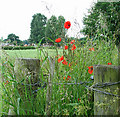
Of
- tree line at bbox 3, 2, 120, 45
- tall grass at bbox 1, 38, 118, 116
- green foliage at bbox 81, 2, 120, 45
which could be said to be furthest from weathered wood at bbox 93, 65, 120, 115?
green foliage at bbox 81, 2, 120, 45

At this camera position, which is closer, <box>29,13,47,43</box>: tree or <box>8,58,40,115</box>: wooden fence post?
<box>8,58,40,115</box>: wooden fence post

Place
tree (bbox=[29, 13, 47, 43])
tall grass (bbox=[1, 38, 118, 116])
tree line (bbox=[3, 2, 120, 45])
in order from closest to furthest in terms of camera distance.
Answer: tall grass (bbox=[1, 38, 118, 116])
tree line (bbox=[3, 2, 120, 45])
tree (bbox=[29, 13, 47, 43])

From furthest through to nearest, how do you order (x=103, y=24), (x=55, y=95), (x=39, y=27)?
1. (x=103, y=24)
2. (x=39, y=27)
3. (x=55, y=95)

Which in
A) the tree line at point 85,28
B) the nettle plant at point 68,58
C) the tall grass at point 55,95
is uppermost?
the tree line at point 85,28

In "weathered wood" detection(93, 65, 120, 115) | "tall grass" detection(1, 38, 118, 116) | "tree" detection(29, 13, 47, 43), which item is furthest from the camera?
"tree" detection(29, 13, 47, 43)

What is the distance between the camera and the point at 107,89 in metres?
1.38

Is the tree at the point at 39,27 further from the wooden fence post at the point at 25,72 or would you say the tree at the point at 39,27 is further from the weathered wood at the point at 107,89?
the weathered wood at the point at 107,89

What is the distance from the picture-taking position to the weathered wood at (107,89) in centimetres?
136

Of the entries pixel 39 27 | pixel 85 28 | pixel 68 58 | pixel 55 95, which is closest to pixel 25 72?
pixel 55 95

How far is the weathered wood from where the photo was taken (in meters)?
1.36

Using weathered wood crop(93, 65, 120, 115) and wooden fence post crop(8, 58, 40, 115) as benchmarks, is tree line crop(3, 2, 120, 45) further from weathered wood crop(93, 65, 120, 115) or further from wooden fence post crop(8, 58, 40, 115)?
weathered wood crop(93, 65, 120, 115)

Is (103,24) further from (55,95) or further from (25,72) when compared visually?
(25,72)

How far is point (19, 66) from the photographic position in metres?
1.55

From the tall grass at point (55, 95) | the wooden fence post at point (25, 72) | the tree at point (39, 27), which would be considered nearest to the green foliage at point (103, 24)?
the tree at point (39, 27)
